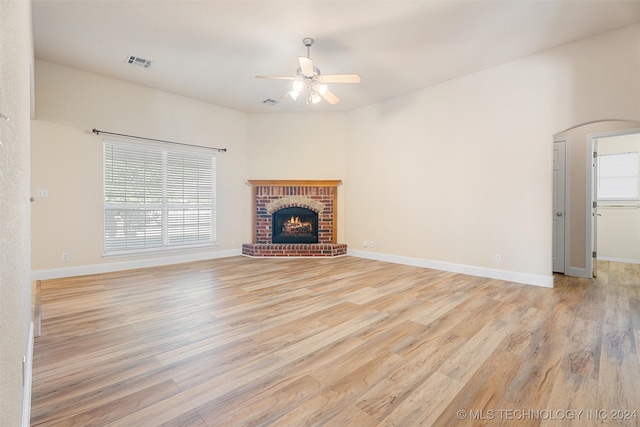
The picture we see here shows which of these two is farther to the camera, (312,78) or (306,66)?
(312,78)

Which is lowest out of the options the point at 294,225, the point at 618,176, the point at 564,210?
the point at 294,225

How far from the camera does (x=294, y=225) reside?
641 centimetres

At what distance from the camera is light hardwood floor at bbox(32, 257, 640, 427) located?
152 centimetres

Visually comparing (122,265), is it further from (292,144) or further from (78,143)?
(292,144)

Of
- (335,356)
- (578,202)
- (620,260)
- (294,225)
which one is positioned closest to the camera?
(335,356)

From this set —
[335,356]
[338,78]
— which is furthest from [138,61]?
[335,356]

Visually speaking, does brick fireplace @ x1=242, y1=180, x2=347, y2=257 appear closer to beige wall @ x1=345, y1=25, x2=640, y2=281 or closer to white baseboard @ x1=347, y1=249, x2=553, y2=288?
beige wall @ x1=345, y1=25, x2=640, y2=281

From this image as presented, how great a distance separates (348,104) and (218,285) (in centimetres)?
419

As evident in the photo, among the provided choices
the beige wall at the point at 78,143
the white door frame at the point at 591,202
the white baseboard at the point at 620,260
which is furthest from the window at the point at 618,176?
the beige wall at the point at 78,143

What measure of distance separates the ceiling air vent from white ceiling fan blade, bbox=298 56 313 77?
2404 millimetres

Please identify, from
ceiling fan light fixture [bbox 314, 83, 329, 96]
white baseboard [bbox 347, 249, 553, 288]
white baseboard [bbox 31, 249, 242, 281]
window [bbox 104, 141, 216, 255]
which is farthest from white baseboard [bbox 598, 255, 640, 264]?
window [bbox 104, 141, 216, 255]

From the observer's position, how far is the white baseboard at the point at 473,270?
385 centimetres

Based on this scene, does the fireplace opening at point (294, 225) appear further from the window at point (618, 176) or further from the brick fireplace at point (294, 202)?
the window at point (618, 176)

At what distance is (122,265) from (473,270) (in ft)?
18.4
